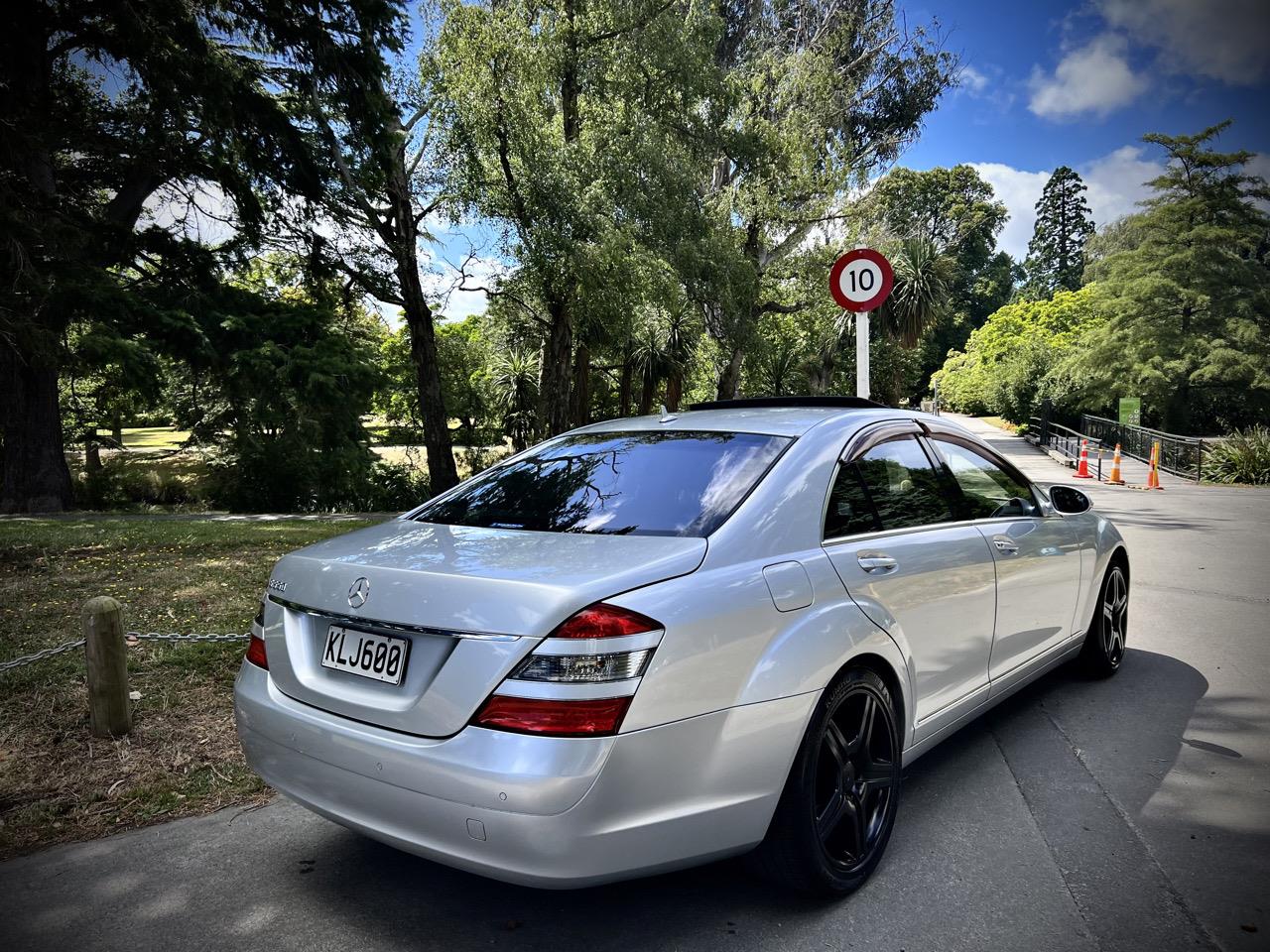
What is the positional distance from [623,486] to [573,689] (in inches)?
42.6

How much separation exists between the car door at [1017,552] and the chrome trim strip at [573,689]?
2.26 metres

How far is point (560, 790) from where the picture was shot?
224 cm

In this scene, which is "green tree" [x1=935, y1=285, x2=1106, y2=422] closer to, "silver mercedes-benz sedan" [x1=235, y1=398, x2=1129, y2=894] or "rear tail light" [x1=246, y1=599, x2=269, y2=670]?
"silver mercedes-benz sedan" [x1=235, y1=398, x2=1129, y2=894]

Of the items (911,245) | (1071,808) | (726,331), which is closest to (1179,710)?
(1071,808)

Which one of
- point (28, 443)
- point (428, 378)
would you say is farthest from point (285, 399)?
point (28, 443)

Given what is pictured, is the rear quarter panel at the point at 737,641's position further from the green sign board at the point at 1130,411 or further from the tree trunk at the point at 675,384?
the green sign board at the point at 1130,411

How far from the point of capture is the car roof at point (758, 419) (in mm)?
3480

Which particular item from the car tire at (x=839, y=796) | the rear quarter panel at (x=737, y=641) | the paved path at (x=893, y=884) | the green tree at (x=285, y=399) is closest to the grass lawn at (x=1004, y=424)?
the green tree at (x=285, y=399)

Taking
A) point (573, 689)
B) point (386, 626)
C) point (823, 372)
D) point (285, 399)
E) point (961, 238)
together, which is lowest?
point (573, 689)

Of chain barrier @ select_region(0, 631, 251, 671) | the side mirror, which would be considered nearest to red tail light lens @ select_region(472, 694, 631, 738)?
chain barrier @ select_region(0, 631, 251, 671)

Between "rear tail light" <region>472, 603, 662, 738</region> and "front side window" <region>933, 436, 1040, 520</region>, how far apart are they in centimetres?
224

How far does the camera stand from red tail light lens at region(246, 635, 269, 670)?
303 centimetres

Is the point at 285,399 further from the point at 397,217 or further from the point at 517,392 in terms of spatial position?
the point at 517,392

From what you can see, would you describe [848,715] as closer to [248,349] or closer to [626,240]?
[626,240]
